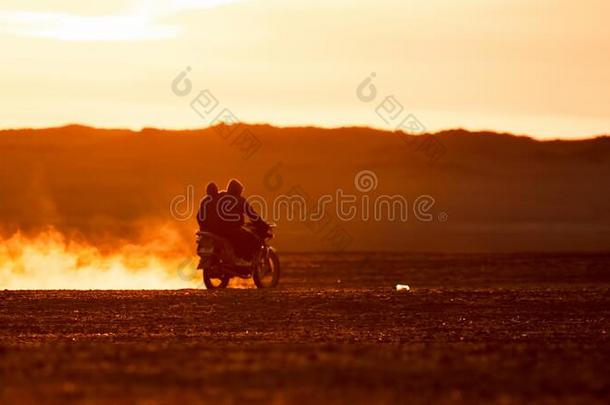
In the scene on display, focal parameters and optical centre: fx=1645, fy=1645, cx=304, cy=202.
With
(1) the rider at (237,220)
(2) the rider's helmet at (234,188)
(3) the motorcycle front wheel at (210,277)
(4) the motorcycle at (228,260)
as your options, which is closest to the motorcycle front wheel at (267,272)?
(4) the motorcycle at (228,260)

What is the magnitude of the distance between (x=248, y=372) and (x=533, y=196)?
91315 millimetres

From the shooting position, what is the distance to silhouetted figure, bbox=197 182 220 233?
2870cm

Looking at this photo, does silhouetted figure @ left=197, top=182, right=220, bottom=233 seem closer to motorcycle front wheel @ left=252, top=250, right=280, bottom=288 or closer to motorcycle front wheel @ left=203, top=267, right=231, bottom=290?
motorcycle front wheel @ left=203, top=267, right=231, bottom=290

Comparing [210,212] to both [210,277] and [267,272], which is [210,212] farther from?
[267,272]

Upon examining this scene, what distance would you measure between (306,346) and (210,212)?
13.9 m

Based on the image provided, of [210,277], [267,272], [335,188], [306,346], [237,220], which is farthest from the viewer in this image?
[335,188]

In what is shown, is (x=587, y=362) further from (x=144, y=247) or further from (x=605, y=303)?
(x=144, y=247)

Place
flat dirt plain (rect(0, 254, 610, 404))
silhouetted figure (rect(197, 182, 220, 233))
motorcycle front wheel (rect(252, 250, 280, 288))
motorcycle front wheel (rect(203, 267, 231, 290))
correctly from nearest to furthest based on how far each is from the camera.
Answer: flat dirt plain (rect(0, 254, 610, 404)), silhouetted figure (rect(197, 182, 220, 233)), motorcycle front wheel (rect(203, 267, 231, 290)), motorcycle front wheel (rect(252, 250, 280, 288))

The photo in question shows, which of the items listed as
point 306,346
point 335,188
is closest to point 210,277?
point 306,346

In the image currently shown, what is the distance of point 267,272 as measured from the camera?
2966 cm

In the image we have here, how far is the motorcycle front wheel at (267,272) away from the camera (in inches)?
1154

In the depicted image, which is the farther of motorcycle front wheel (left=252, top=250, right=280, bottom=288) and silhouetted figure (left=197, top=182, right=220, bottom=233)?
motorcycle front wheel (left=252, top=250, right=280, bottom=288)

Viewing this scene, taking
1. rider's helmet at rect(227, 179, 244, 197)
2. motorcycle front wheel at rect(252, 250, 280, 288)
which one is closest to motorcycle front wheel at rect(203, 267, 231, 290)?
motorcycle front wheel at rect(252, 250, 280, 288)

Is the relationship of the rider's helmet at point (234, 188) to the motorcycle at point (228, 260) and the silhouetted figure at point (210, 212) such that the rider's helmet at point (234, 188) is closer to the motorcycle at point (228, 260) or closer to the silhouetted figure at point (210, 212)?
the silhouetted figure at point (210, 212)
